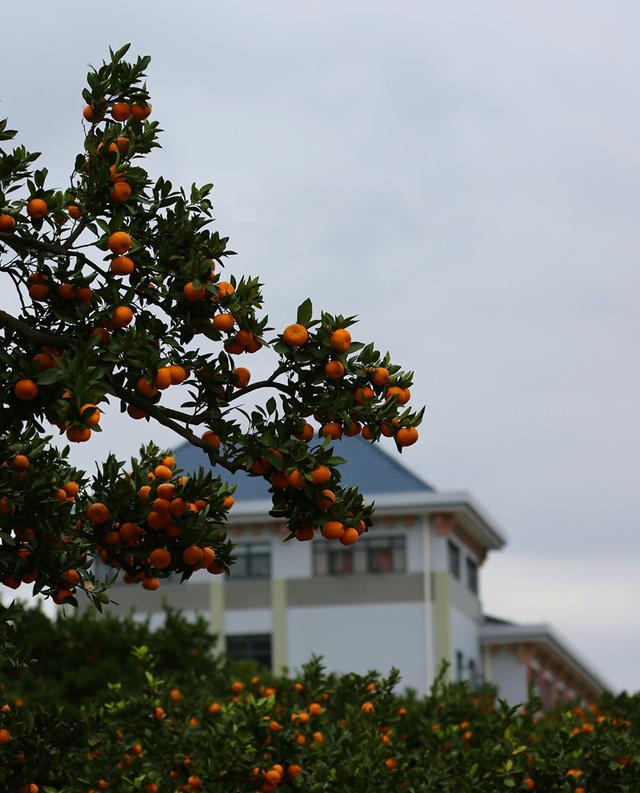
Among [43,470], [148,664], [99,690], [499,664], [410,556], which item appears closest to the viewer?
[43,470]

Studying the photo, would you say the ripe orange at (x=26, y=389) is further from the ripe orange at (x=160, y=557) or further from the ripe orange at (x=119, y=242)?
the ripe orange at (x=160, y=557)

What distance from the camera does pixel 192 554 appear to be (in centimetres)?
769

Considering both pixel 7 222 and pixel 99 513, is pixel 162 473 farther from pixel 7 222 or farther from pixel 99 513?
pixel 7 222

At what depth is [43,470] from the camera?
302 inches

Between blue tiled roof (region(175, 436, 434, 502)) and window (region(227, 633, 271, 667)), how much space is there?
14.9 feet

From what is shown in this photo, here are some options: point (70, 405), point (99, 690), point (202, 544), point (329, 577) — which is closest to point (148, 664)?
point (202, 544)

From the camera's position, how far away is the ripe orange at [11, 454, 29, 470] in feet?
25.1

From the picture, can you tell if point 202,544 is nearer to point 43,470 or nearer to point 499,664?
point 43,470

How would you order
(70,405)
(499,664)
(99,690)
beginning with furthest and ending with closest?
(499,664), (99,690), (70,405)

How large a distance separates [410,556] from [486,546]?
6656 mm

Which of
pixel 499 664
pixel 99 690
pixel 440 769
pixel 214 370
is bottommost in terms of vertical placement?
pixel 440 769

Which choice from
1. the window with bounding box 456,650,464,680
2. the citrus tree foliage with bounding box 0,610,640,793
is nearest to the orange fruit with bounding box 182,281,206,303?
the citrus tree foliage with bounding box 0,610,640,793

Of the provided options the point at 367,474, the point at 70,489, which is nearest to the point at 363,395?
the point at 70,489

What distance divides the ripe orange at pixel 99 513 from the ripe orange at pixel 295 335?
1.31 meters
